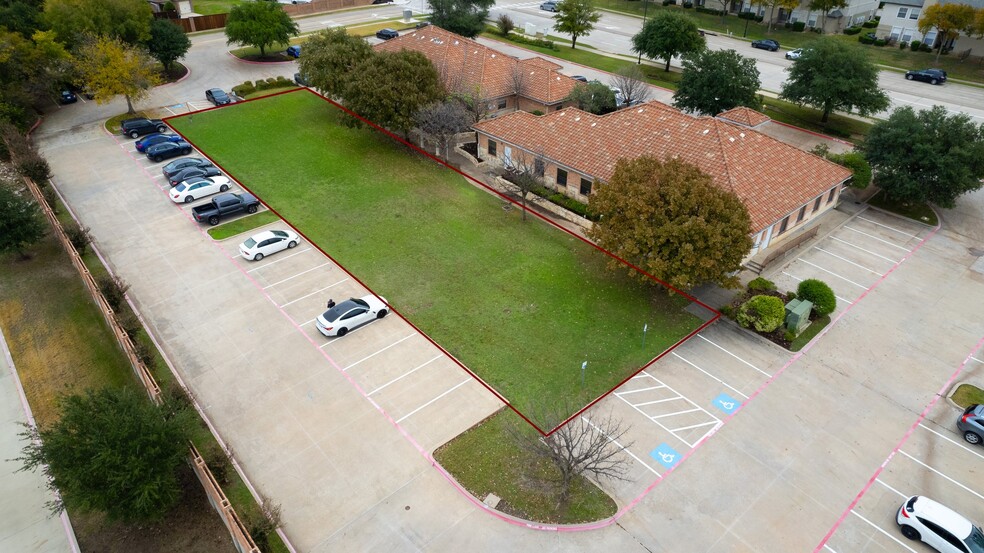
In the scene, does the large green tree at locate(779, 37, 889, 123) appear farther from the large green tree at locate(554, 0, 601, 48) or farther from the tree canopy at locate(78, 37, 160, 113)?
the tree canopy at locate(78, 37, 160, 113)

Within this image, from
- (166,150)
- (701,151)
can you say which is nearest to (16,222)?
(166,150)

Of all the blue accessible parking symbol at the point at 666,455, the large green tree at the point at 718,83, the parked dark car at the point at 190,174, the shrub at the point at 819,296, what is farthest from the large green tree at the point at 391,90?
the blue accessible parking symbol at the point at 666,455

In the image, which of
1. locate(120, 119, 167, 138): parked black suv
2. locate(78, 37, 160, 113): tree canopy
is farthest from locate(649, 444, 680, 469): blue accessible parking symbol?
locate(78, 37, 160, 113): tree canopy

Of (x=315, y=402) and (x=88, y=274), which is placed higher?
(x=88, y=274)

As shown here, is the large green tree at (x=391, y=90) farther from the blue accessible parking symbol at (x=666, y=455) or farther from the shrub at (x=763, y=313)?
the blue accessible parking symbol at (x=666, y=455)

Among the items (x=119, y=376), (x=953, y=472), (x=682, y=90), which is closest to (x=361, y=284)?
(x=119, y=376)

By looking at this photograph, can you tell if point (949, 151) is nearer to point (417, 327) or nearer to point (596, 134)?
point (596, 134)

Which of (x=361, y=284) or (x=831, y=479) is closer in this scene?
(x=831, y=479)

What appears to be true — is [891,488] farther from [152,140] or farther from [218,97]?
[218,97]
